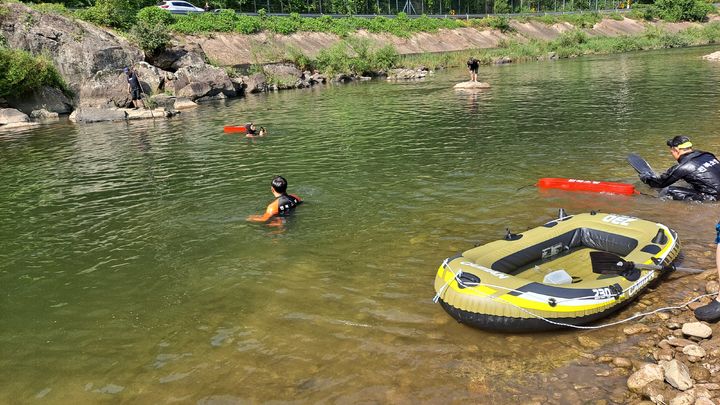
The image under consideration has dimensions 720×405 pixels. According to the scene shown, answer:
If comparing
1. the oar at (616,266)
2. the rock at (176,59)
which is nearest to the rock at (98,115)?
the rock at (176,59)

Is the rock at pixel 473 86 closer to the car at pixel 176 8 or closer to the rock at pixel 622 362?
the rock at pixel 622 362

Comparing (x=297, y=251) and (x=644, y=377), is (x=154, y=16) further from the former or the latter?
(x=644, y=377)

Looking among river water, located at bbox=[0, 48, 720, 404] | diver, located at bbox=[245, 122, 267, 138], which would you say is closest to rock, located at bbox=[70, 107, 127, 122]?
river water, located at bbox=[0, 48, 720, 404]

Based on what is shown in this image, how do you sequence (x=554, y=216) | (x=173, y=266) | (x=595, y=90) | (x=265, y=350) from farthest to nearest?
(x=595, y=90) → (x=554, y=216) → (x=173, y=266) → (x=265, y=350)

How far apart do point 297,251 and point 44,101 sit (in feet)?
96.1

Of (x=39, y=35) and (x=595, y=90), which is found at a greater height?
(x=39, y=35)

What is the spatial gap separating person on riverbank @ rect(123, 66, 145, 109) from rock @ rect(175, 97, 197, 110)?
2.01 metres

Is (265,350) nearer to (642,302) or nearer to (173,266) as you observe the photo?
(173,266)

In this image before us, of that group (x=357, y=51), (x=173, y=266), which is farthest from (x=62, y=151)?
(x=357, y=51)

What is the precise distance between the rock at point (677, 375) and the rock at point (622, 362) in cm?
33

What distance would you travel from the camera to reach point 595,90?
26.7 m

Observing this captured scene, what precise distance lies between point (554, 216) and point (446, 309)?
4.43 m

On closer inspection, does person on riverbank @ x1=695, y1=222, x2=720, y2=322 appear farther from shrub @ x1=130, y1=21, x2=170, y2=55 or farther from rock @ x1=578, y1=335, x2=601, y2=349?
shrub @ x1=130, y1=21, x2=170, y2=55

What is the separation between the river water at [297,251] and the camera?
546cm
